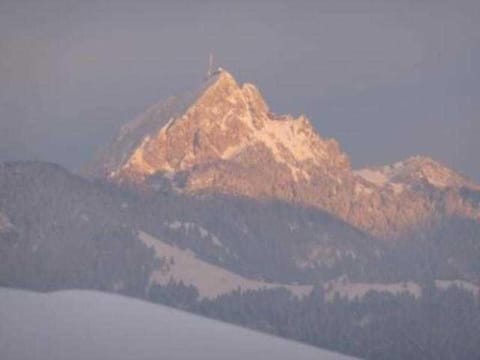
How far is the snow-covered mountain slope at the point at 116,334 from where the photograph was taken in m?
20.9

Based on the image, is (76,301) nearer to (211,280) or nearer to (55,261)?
(55,261)

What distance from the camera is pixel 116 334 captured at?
21609mm

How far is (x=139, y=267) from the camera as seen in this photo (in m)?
189

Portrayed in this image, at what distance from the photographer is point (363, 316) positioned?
5925 inches

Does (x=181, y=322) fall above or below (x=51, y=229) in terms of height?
below

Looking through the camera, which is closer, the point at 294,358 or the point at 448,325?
the point at 294,358

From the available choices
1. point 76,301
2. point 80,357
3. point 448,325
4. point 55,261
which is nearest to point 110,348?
point 80,357

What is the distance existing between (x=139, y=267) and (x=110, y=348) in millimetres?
168828

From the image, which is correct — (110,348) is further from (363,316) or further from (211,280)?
(211,280)

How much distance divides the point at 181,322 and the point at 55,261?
125 m

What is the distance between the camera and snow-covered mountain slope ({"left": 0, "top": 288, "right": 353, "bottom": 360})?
2089cm

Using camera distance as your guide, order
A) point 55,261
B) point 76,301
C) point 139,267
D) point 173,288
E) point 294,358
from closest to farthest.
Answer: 1. point 294,358
2. point 76,301
3. point 55,261
4. point 173,288
5. point 139,267

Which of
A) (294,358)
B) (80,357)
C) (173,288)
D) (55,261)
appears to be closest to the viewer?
(80,357)

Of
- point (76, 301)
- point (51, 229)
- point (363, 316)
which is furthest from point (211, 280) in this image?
point (76, 301)
